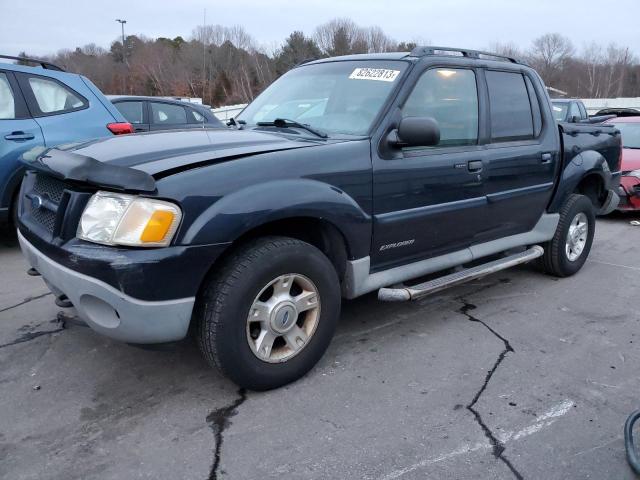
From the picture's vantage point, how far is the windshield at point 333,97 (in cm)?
346

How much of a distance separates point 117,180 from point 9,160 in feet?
11.0

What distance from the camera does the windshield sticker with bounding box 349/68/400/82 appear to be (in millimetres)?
3533

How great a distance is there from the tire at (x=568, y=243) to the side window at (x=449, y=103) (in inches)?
60.1

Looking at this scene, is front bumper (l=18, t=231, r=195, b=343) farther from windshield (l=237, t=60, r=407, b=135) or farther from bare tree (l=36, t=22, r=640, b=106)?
bare tree (l=36, t=22, r=640, b=106)

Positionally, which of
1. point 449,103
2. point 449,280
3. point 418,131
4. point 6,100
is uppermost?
point 6,100

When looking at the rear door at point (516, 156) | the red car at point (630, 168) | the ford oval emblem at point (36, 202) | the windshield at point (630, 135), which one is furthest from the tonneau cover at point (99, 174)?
the windshield at point (630, 135)

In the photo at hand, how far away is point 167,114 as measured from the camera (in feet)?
29.6

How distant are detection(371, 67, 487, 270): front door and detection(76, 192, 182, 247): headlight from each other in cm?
125

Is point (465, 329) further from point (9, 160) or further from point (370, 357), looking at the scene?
point (9, 160)

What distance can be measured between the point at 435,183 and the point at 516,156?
1.00 m

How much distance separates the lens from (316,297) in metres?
3.02

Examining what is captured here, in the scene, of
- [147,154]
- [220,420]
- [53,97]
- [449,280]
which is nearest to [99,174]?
[147,154]

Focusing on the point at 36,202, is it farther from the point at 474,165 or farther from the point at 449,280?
the point at 474,165

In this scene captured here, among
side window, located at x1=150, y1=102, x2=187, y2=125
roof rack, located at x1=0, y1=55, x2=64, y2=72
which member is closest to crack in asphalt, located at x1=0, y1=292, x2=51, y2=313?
roof rack, located at x1=0, y1=55, x2=64, y2=72
